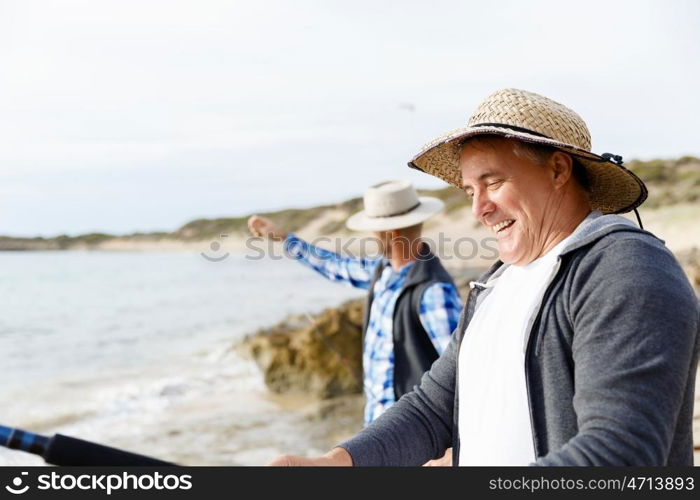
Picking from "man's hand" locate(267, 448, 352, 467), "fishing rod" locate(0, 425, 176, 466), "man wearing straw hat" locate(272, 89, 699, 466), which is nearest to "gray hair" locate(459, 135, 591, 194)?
"man wearing straw hat" locate(272, 89, 699, 466)

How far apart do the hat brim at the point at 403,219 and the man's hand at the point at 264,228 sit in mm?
573

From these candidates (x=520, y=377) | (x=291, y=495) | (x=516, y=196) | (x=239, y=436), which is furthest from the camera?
(x=239, y=436)

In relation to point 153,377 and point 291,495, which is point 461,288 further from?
point 291,495

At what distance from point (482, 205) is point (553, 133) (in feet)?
0.77

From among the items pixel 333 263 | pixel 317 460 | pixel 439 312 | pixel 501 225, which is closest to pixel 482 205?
pixel 501 225

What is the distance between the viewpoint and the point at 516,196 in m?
1.83

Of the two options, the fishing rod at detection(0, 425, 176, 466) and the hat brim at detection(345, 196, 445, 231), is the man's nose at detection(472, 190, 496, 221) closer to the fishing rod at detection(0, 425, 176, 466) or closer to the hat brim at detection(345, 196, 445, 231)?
the fishing rod at detection(0, 425, 176, 466)

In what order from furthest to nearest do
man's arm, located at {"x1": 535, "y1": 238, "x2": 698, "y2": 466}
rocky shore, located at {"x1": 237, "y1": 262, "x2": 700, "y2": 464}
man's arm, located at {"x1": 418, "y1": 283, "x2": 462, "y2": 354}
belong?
rocky shore, located at {"x1": 237, "y1": 262, "x2": 700, "y2": 464}
man's arm, located at {"x1": 418, "y1": 283, "x2": 462, "y2": 354}
man's arm, located at {"x1": 535, "y1": 238, "x2": 698, "y2": 466}

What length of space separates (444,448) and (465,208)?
35.0m

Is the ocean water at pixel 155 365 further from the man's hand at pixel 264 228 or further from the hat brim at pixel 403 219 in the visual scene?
the hat brim at pixel 403 219

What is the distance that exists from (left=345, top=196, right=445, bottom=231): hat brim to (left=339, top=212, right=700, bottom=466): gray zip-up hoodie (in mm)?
2499

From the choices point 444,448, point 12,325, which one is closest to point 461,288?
point 444,448

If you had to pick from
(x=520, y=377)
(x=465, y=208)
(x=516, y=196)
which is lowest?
(x=520, y=377)

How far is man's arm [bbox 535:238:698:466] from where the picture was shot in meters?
1.38
